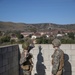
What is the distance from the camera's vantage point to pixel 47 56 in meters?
Answer: 5.50

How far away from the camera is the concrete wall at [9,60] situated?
4483 mm

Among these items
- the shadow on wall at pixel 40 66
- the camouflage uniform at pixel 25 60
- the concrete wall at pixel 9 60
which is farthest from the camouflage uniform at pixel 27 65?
the shadow on wall at pixel 40 66

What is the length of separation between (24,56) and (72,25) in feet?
145

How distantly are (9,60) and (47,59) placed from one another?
3.61 feet

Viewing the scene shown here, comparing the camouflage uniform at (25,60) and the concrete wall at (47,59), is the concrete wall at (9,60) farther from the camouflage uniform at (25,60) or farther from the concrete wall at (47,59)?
the concrete wall at (47,59)

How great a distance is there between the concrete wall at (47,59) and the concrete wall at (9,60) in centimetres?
50

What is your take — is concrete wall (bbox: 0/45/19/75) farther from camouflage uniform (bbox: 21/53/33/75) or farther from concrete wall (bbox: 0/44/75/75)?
camouflage uniform (bbox: 21/53/33/75)

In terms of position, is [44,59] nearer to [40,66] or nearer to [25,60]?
[40,66]

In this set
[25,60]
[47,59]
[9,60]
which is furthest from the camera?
[47,59]

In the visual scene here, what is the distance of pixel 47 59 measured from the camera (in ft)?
18.1

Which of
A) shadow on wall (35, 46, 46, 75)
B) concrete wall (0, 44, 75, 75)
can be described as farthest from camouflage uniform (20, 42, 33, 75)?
shadow on wall (35, 46, 46, 75)

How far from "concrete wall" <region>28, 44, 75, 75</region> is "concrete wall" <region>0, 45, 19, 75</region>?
503 mm

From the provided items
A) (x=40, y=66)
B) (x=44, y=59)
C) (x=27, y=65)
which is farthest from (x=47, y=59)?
(x=27, y=65)

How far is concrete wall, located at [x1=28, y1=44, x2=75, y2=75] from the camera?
17.7ft
